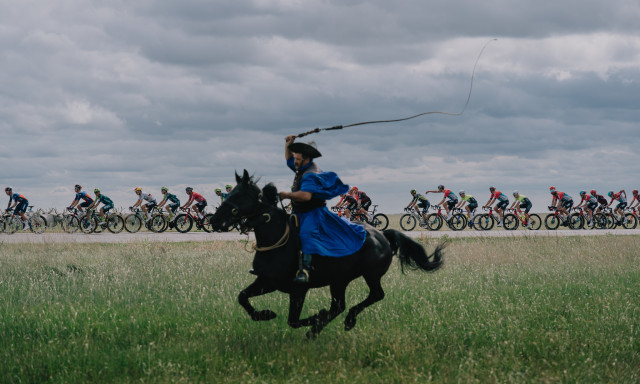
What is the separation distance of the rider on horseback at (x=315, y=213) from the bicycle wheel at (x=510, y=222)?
27204 millimetres

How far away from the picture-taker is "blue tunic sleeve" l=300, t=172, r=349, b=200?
633cm

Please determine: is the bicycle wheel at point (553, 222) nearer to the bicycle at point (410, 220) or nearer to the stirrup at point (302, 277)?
the bicycle at point (410, 220)

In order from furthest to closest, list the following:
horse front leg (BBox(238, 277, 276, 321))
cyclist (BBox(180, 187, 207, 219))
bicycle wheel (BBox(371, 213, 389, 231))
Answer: bicycle wheel (BBox(371, 213, 389, 231)) < cyclist (BBox(180, 187, 207, 219)) < horse front leg (BBox(238, 277, 276, 321))

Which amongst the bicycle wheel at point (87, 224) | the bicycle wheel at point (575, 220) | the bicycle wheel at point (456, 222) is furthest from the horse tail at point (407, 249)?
the bicycle wheel at point (575, 220)

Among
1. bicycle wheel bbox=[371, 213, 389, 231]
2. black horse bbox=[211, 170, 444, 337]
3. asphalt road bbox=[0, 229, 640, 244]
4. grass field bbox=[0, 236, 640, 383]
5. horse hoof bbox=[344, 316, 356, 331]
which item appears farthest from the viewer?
bicycle wheel bbox=[371, 213, 389, 231]

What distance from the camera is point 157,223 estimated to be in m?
27.7

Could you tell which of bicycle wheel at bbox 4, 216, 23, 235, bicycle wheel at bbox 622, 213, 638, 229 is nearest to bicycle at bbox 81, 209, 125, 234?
bicycle wheel at bbox 4, 216, 23, 235

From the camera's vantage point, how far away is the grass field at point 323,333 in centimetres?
566

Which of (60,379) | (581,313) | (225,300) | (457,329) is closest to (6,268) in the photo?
(225,300)

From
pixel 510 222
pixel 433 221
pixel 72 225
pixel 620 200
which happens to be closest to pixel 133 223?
pixel 72 225

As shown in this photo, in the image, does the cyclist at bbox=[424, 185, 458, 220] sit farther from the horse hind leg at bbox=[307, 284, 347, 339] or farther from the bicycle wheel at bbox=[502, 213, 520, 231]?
the horse hind leg at bbox=[307, 284, 347, 339]

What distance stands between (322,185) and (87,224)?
952 inches

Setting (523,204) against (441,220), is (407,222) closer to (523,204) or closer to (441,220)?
(441,220)

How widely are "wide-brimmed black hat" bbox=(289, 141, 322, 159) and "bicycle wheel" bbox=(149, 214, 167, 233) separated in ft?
73.7
